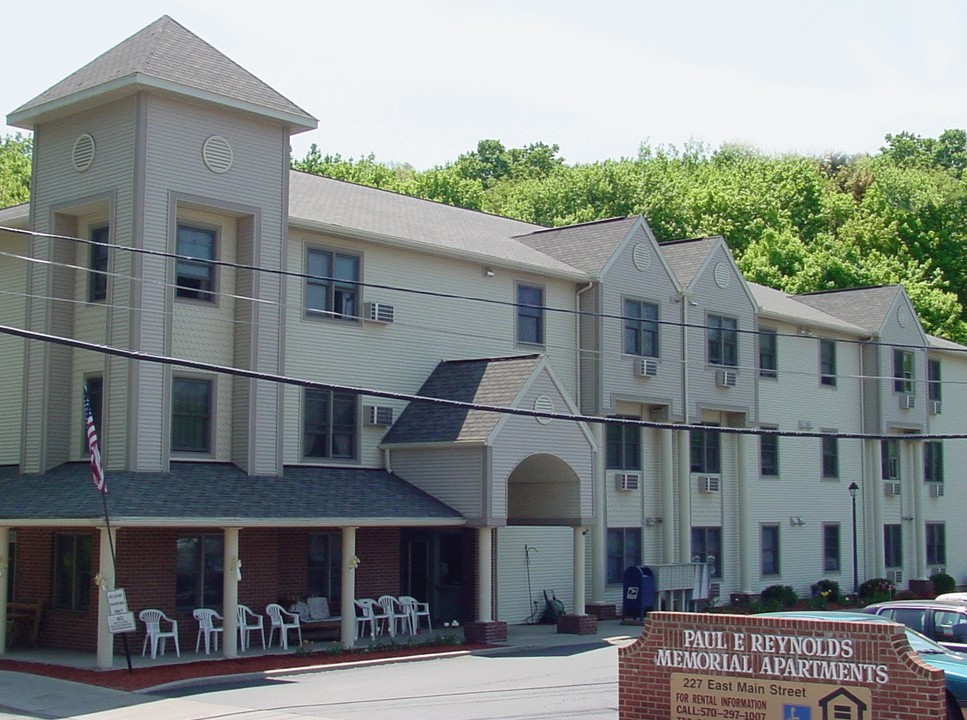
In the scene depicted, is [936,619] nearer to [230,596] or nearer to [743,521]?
[230,596]

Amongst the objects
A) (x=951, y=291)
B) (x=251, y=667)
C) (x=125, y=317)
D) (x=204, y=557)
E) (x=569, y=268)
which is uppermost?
(x=951, y=291)

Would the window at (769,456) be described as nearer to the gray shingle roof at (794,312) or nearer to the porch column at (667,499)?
the gray shingle roof at (794,312)

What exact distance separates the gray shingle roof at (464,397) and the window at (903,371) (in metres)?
20.7

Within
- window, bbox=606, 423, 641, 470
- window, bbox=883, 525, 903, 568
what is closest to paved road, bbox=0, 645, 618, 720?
→ window, bbox=606, 423, 641, 470

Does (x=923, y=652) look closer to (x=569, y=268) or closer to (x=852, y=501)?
(x=569, y=268)

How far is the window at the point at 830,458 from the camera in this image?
43969 millimetres

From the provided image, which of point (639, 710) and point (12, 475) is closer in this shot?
point (639, 710)

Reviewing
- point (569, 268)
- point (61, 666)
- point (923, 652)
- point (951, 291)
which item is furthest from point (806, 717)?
point (951, 291)

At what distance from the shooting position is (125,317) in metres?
25.4

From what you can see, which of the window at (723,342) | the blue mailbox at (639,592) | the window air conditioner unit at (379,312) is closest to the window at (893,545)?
the window at (723,342)

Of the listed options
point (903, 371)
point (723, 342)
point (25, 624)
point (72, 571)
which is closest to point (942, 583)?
point (903, 371)

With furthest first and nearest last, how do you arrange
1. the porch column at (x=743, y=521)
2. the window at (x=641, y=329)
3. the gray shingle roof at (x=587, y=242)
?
the porch column at (x=743, y=521)
the window at (x=641, y=329)
the gray shingle roof at (x=587, y=242)

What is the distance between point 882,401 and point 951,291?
96.9ft

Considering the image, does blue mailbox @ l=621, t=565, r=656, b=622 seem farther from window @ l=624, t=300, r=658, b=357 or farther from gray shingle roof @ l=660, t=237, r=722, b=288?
gray shingle roof @ l=660, t=237, r=722, b=288
